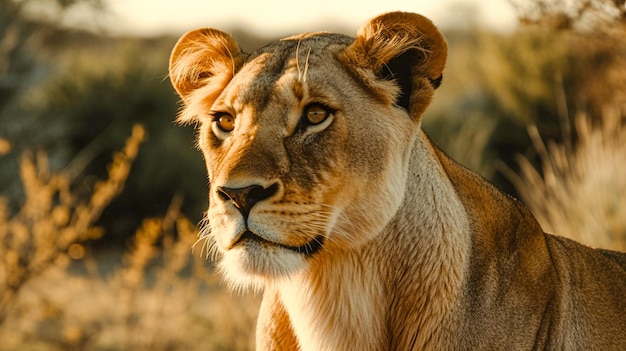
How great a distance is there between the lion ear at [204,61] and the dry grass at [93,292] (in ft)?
5.25

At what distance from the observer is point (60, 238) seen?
5961 mm

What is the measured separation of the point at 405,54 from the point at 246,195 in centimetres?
78

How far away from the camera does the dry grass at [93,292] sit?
19.2 feet

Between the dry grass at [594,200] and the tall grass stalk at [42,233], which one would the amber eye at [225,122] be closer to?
the tall grass stalk at [42,233]

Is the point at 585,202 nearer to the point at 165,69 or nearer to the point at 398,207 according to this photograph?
the point at 398,207

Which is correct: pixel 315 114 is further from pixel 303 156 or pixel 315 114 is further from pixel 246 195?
pixel 246 195

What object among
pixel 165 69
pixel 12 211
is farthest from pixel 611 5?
pixel 165 69

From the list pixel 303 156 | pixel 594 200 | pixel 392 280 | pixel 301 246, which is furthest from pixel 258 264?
pixel 594 200

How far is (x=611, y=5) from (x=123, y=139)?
9.70 meters

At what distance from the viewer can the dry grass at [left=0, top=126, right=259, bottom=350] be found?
19.2ft

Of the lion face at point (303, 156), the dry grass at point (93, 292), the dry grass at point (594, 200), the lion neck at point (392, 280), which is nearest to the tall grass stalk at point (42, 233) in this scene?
the dry grass at point (93, 292)

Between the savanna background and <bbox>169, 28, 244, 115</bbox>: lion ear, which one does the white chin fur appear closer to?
<bbox>169, 28, 244, 115</bbox>: lion ear

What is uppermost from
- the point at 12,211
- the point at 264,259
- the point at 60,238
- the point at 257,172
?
the point at 257,172

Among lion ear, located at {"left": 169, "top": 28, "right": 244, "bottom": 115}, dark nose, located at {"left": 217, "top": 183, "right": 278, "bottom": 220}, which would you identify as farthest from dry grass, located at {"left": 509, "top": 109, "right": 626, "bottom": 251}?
dark nose, located at {"left": 217, "top": 183, "right": 278, "bottom": 220}
